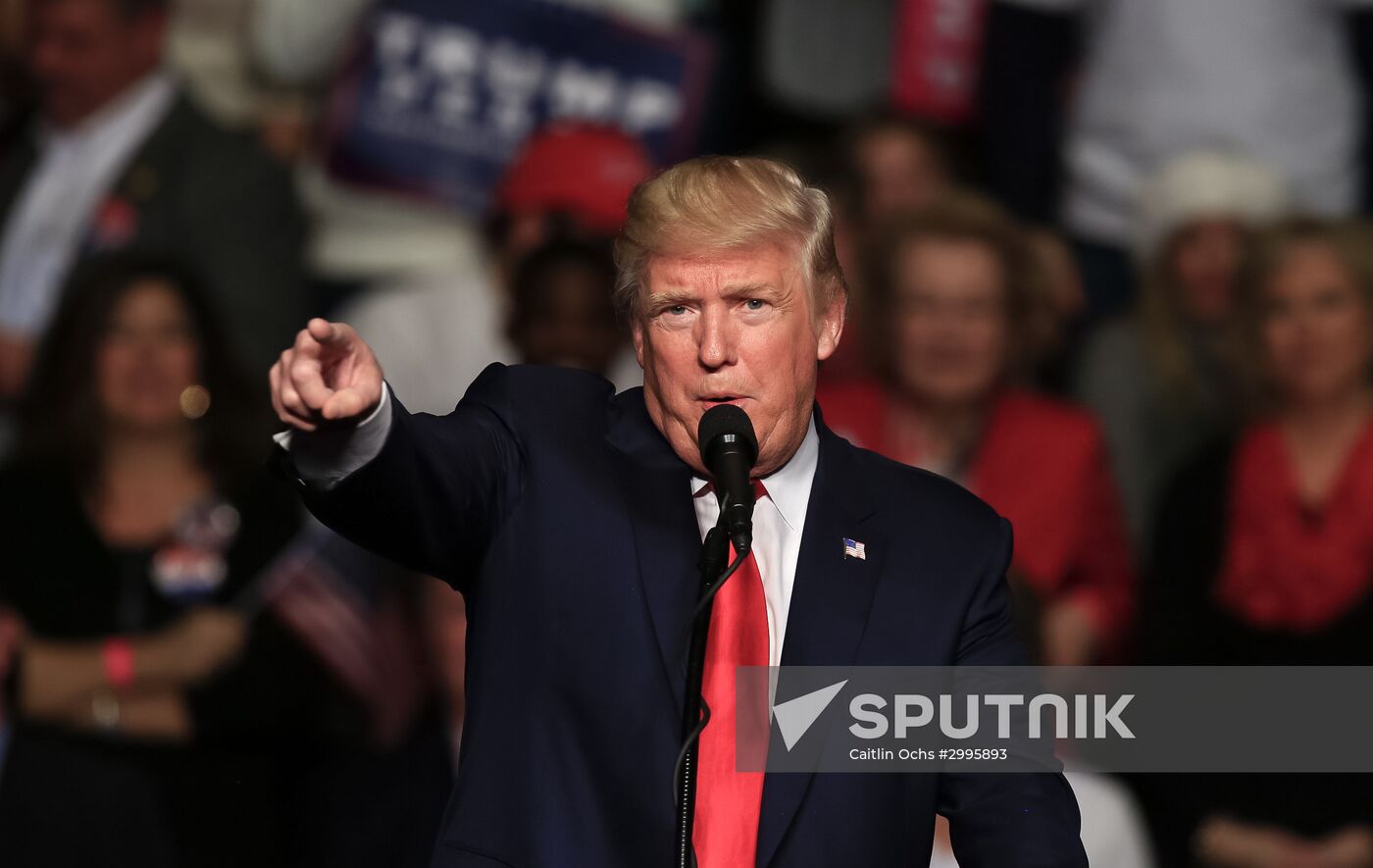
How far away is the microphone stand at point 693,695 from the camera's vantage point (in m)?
1.97

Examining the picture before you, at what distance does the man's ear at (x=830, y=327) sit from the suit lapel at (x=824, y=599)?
0.14 metres

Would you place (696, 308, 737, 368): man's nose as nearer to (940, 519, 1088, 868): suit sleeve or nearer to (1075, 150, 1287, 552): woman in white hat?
(940, 519, 1088, 868): suit sleeve

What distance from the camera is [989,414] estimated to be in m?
4.70

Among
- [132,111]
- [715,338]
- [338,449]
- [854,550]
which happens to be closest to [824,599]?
[854,550]

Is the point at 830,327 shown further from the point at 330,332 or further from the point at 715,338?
the point at 330,332

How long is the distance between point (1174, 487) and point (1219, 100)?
1197 mm

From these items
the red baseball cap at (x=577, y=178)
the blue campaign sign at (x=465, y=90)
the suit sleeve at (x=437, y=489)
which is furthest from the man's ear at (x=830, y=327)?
the blue campaign sign at (x=465, y=90)

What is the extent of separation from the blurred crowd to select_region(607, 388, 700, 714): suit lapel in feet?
5.14

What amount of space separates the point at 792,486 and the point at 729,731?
296mm

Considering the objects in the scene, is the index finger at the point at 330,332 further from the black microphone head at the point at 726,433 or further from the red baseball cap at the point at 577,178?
the red baseball cap at the point at 577,178

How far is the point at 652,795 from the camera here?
2.07 metres

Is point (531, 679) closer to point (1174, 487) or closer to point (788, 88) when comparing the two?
point (1174, 487)

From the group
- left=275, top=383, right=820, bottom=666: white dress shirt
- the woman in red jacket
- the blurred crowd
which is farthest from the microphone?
the woman in red jacket

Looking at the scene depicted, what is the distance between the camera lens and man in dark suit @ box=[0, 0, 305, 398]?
5.16 metres
